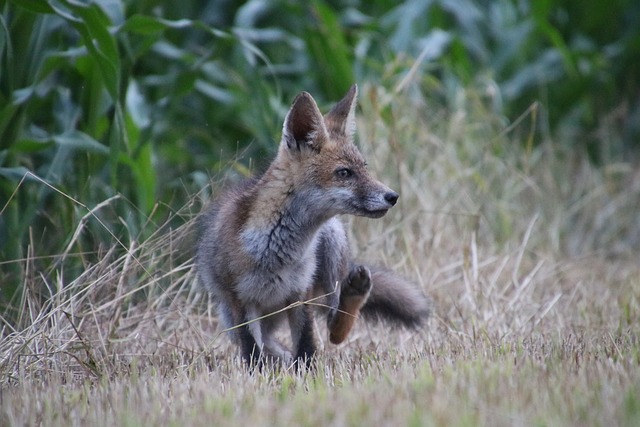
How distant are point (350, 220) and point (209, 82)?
364cm

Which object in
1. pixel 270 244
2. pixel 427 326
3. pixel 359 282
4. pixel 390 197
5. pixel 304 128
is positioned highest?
pixel 304 128

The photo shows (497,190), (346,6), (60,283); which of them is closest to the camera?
(60,283)

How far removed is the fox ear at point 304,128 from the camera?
4.96 metres

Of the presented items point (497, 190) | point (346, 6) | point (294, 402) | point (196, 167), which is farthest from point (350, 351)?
point (346, 6)

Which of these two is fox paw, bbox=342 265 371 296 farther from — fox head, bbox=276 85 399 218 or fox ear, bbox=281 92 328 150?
fox ear, bbox=281 92 328 150

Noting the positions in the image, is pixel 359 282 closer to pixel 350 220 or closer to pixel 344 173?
pixel 344 173

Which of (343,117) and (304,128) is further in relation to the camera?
(343,117)

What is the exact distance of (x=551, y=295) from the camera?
6.23 metres

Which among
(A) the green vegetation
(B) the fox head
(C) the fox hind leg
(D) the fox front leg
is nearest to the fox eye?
(B) the fox head

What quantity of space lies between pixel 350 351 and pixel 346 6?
6.95m

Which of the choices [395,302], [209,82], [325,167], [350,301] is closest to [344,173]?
[325,167]

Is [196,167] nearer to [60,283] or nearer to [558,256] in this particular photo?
[558,256]

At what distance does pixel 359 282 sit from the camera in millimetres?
5125

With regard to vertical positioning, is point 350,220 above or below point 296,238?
below
